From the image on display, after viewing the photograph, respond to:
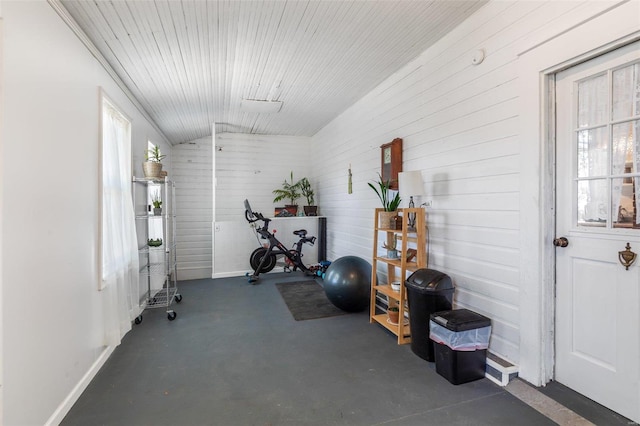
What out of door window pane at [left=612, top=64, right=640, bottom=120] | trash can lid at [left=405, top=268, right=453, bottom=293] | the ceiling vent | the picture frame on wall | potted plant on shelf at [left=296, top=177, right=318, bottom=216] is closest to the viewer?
door window pane at [left=612, top=64, right=640, bottom=120]

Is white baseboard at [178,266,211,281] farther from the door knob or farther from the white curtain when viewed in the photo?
the door knob

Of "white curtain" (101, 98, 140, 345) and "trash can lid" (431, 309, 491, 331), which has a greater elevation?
"white curtain" (101, 98, 140, 345)

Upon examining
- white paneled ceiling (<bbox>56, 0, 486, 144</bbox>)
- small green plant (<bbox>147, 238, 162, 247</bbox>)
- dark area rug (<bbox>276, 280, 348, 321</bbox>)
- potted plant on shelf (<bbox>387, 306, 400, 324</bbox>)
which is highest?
white paneled ceiling (<bbox>56, 0, 486, 144</bbox>)

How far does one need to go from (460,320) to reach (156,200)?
4.03m

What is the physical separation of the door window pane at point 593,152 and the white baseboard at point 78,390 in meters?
3.73

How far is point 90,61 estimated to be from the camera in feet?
8.46

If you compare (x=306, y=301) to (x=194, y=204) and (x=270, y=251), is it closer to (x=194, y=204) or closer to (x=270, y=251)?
(x=270, y=251)

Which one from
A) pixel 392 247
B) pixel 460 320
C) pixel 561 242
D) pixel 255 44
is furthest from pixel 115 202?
pixel 561 242

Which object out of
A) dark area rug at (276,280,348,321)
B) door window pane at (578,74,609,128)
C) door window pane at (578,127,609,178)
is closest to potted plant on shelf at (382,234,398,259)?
dark area rug at (276,280,348,321)

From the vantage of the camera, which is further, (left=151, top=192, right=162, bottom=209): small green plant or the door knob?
(left=151, top=192, right=162, bottom=209): small green plant

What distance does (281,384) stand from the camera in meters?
2.35

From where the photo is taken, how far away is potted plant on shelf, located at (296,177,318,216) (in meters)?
6.53

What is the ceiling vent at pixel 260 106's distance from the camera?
4.68m

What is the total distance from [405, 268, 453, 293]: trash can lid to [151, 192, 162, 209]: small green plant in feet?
11.2
